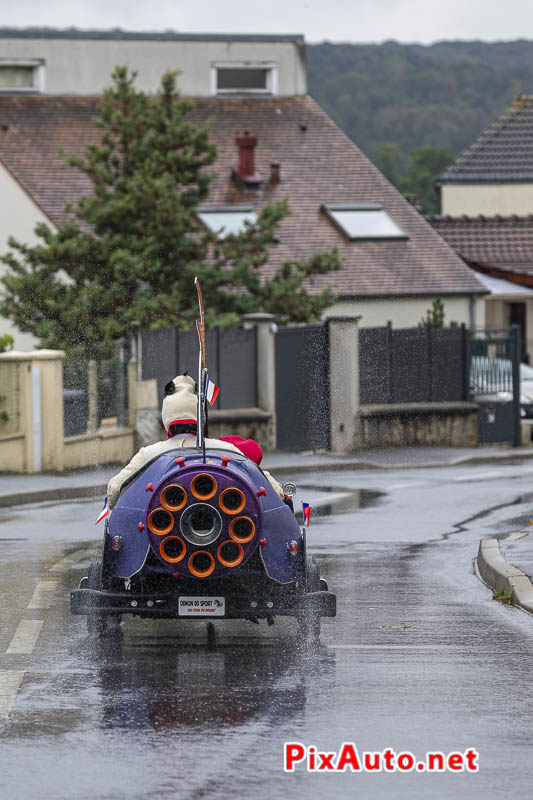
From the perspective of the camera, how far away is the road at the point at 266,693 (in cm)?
681

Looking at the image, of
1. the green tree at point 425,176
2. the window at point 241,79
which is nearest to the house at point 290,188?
the window at point 241,79

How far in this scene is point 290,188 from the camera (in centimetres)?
4425

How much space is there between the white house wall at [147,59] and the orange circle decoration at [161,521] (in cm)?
3860

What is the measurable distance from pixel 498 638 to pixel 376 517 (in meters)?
8.11

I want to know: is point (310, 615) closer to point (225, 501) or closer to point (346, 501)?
point (225, 501)

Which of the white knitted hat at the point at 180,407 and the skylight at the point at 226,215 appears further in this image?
the skylight at the point at 226,215

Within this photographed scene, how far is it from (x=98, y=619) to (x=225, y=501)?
1451 millimetres

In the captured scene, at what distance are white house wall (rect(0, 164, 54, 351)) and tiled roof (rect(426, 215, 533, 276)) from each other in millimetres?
14289

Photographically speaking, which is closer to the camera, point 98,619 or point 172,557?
point 172,557

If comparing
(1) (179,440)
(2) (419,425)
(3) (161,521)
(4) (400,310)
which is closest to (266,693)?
(3) (161,521)

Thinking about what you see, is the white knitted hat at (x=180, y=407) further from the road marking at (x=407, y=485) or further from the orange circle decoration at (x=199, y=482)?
the road marking at (x=407, y=485)

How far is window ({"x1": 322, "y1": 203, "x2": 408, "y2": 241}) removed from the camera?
4338 cm

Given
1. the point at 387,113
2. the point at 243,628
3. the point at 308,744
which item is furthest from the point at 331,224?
the point at 387,113

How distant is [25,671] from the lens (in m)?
9.09
